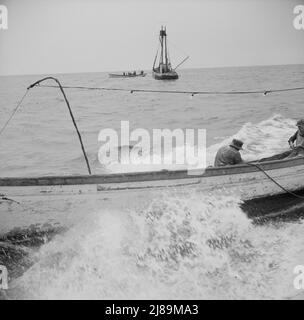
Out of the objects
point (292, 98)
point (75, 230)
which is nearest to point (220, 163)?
point (75, 230)

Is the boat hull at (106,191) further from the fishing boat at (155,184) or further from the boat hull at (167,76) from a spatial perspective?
the boat hull at (167,76)

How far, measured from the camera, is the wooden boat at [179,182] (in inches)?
216

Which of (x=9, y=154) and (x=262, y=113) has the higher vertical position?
(x=262, y=113)

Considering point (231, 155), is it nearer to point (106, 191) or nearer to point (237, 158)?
point (237, 158)

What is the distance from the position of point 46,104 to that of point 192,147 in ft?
66.3

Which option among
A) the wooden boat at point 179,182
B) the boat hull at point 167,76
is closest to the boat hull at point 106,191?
the wooden boat at point 179,182

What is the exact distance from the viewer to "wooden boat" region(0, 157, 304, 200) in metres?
5.50

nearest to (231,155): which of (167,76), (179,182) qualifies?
(179,182)

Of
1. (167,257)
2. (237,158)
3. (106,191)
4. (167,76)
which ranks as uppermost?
(167,76)

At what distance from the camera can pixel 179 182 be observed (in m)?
5.99

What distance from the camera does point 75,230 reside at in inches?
228

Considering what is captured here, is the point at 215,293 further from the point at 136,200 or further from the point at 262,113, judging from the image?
the point at 262,113

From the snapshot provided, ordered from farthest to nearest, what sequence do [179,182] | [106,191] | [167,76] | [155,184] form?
1. [167,76]
2. [179,182]
3. [155,184]
4. [106,191]

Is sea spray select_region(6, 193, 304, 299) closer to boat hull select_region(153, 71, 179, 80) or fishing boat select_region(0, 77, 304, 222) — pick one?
fishing boat select_region(0, 77, 304, 222)
